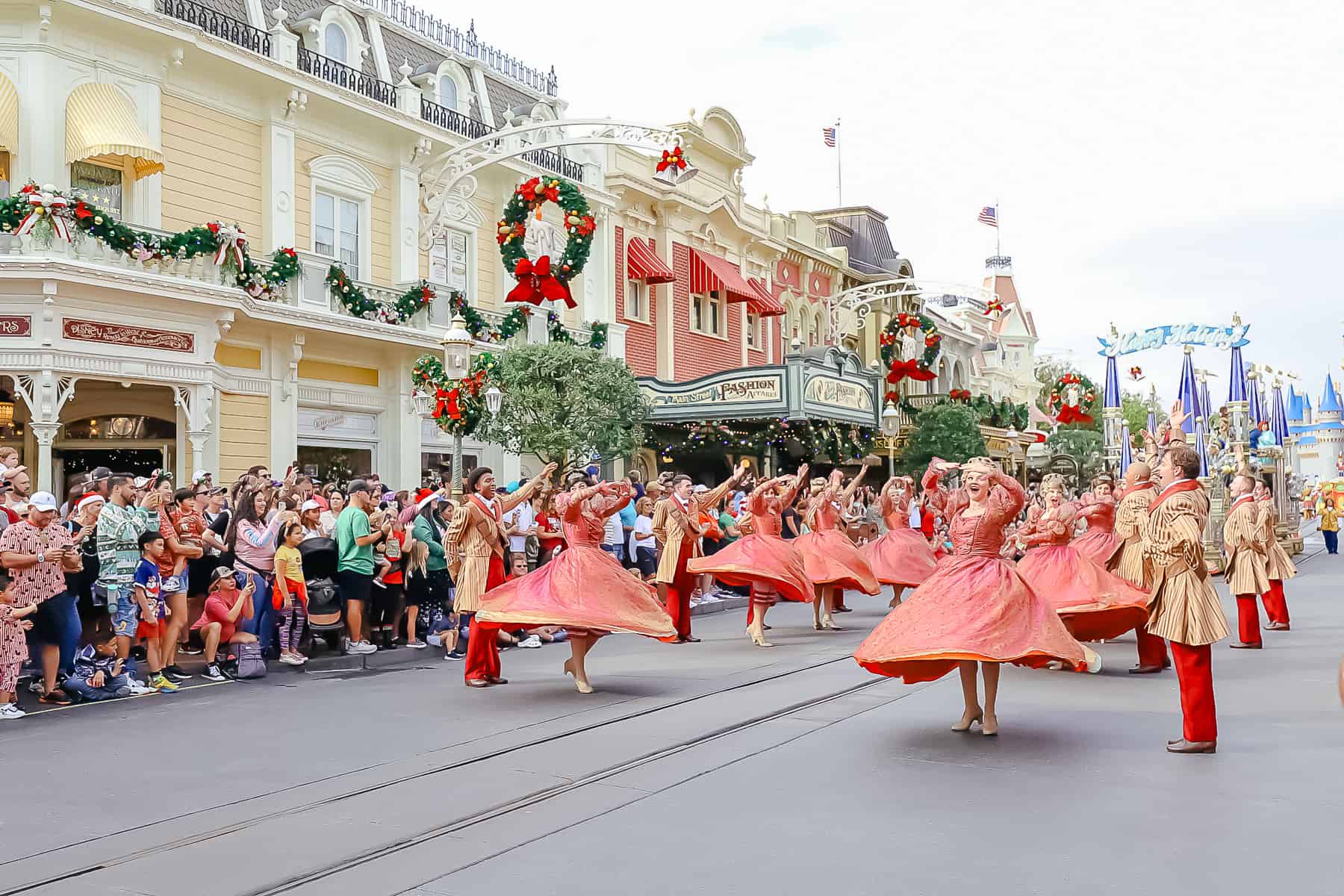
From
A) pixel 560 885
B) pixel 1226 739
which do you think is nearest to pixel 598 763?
pixel 560 885

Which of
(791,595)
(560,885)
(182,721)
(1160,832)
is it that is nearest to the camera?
(560,885)

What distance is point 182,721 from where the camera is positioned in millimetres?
8602

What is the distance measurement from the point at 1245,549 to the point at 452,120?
1579 cm

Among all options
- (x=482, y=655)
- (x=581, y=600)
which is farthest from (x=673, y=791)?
(x=482, y=655)

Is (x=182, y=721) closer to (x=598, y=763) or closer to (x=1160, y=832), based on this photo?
(x=598, y=763)

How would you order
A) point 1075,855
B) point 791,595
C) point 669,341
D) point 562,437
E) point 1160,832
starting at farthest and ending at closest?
point 669,341 → point 562,437 → point 791,595 → point 1160,832 → point 1075,855

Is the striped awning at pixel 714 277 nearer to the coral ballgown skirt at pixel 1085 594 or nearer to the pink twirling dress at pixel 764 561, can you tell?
the pink twirling dress at pixel 764 561

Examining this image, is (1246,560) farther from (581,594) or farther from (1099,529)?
(581,594)

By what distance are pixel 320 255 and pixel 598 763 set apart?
45.7ft

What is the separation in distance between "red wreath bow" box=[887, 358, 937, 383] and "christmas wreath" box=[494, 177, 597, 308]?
16.8 m

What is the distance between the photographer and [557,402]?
758 inches

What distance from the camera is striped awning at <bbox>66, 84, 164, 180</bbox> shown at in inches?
620

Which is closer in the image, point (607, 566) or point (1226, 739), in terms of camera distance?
point (1226, 739)

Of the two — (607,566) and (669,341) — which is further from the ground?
(669,341)
